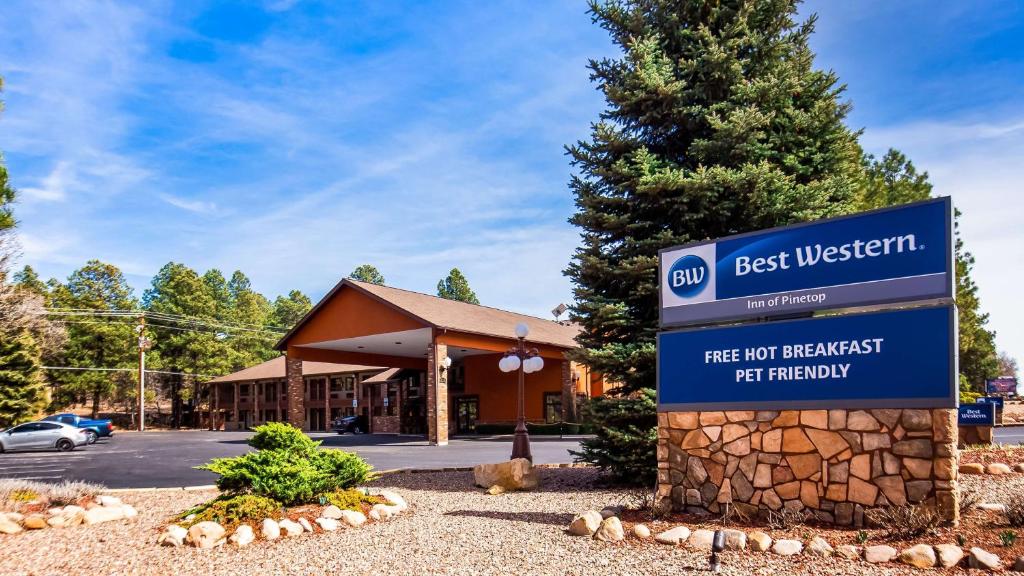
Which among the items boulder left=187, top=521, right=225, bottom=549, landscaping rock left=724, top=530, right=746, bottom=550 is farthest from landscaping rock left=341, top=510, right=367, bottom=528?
landscaping rock left=724, top=530, right=746, bottom=550

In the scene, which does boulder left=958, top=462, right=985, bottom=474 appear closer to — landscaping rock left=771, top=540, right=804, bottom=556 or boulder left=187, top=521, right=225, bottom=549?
landscaping rock left=771, top=540, right=804, bottom=556

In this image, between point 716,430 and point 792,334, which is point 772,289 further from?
point 716,430

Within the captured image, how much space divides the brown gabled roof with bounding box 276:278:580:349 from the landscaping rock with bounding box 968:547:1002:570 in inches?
803

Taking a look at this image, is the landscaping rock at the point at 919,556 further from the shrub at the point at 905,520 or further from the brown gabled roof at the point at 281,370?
Result: the brown gabled roof at the point at 281,370

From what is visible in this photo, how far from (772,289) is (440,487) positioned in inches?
287

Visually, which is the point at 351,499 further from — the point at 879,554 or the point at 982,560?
the point at 982,560

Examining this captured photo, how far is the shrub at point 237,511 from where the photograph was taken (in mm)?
8828

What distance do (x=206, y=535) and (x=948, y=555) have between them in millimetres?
7943

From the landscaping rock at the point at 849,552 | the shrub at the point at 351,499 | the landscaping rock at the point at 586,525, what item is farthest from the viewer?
the shrub at the point at 351,499

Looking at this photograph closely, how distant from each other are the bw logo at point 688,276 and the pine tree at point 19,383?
33.0 meters

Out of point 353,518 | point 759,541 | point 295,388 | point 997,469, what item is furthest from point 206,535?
point 295,388

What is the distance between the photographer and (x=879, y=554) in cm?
652

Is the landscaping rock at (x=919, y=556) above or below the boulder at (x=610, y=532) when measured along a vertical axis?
above

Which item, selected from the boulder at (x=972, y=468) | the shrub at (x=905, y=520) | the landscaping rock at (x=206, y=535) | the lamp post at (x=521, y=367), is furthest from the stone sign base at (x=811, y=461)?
the landscaping rock at (x=206, y=535)
